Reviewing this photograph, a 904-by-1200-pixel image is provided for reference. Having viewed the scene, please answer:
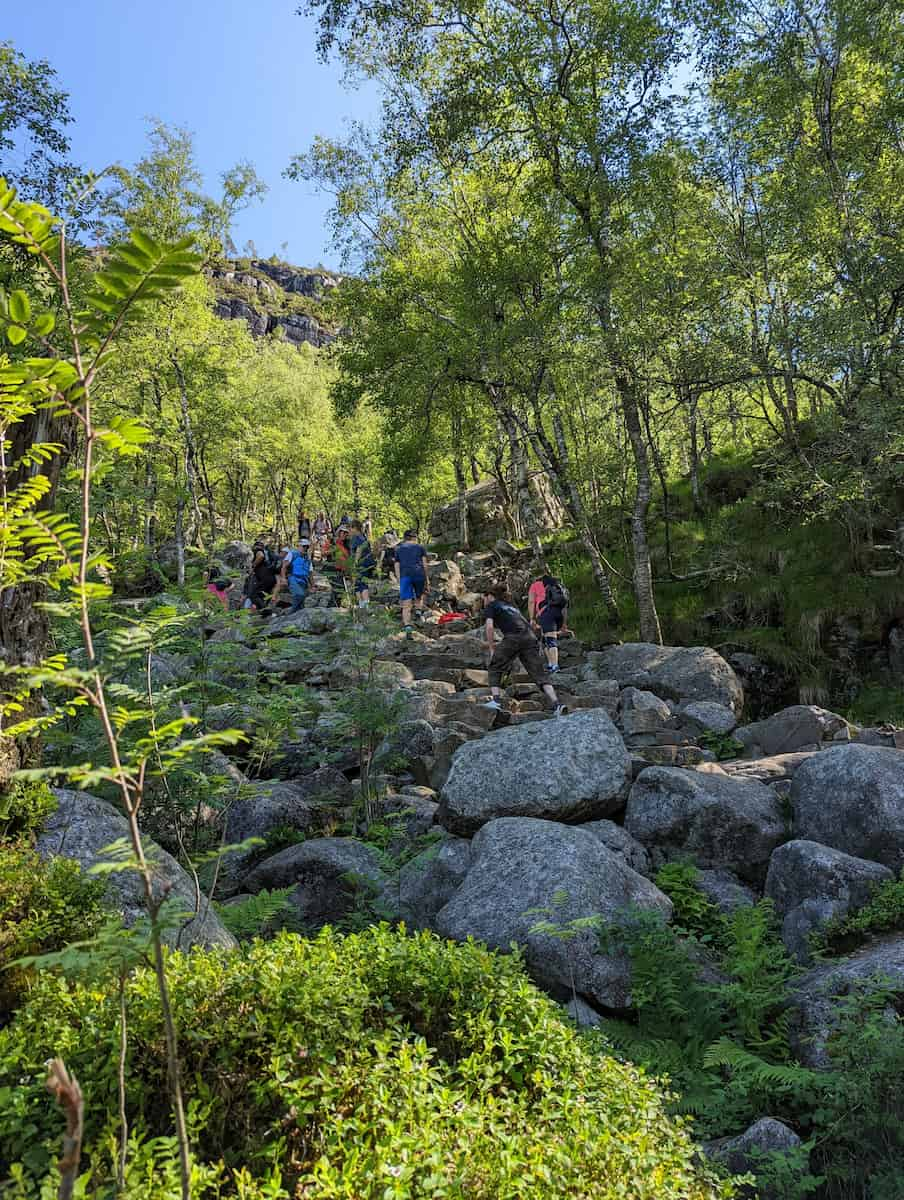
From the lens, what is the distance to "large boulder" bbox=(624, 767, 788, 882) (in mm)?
6648

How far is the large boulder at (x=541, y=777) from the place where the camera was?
6.86 m

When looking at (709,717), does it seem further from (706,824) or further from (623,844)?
(623,844)

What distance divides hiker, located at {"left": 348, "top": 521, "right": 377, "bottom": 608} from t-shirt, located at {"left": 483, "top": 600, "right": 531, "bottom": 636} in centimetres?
195

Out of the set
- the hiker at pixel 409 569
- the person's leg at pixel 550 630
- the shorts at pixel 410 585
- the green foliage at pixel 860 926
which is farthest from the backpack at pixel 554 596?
the green foliage at pixel 860 926

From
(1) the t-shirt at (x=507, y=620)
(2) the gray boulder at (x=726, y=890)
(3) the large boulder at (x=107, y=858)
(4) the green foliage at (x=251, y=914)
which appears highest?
(1) the t-shirt at (x=507, y=620)

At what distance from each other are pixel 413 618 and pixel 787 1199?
1434cm

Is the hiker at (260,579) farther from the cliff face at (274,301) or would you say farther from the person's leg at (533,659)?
the cliff face at (274,301)

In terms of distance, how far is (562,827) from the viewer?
19.1 ft

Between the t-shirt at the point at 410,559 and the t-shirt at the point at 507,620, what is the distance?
4.84m

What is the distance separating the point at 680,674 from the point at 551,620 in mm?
2391

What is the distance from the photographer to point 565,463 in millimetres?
17812

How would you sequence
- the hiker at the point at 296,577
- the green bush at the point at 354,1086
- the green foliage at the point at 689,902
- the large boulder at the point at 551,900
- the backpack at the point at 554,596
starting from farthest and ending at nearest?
the hiker at the point at 296,577 < the backpack at the point at 554,596 < the green foliage at the point at 689,902 < the large boulder at the point at 551,900 < the green bush at the point at 354,1086

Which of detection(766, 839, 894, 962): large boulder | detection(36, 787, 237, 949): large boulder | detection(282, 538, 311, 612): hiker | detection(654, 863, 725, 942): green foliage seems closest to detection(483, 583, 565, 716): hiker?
detection(654, 863, 725, 942): green foliage

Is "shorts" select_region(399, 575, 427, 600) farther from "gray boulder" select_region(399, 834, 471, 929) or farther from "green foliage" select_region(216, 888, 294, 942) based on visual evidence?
"green foliage" select_region(216, 888, 294, 942)
